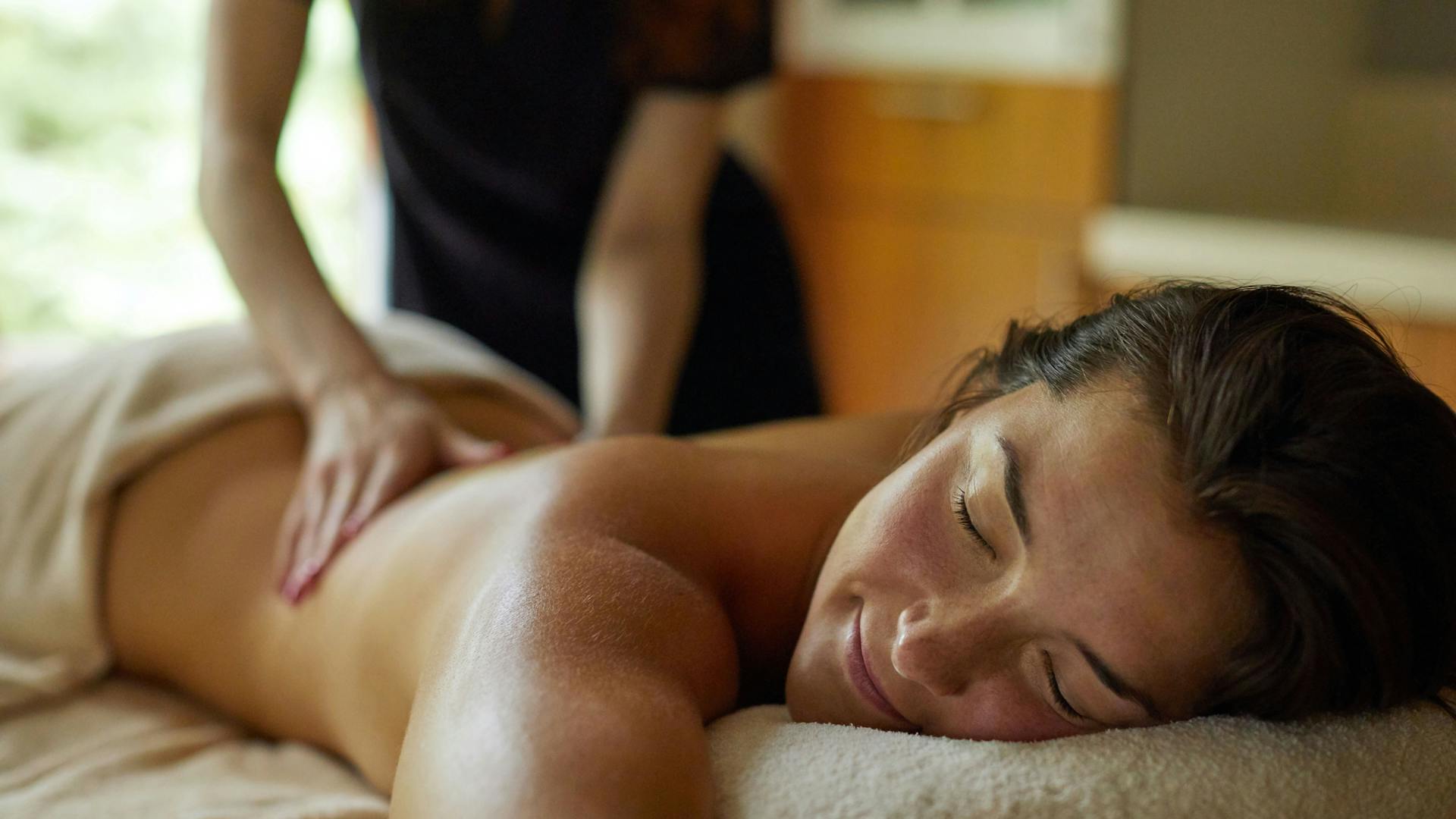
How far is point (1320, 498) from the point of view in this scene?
2.45 ft

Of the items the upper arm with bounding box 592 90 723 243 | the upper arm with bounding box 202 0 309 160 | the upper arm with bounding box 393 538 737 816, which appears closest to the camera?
the upper arm with bounding box 393 538 737 816

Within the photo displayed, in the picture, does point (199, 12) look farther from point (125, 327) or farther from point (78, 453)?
point (78, 453)

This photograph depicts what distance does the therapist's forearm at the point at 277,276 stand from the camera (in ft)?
4.37

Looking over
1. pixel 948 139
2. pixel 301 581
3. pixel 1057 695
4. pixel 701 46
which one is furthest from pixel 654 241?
pixel 948 139

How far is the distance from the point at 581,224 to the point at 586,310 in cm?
15

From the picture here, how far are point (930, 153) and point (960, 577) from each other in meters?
2.58


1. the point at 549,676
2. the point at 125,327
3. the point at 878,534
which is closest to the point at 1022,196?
the point at 125,327

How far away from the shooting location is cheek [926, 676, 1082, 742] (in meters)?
0.81

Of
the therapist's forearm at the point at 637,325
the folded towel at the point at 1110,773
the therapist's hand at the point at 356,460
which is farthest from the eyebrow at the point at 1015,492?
the therapist's forearm at the point at 637,325

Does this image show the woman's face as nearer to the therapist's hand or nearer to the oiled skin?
the oiled skin

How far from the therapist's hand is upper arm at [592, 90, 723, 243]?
1.80 feet

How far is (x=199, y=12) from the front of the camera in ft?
10.6

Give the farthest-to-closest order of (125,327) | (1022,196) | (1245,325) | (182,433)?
(125,327)
(1022,196)
(182,433)
(1245,325)

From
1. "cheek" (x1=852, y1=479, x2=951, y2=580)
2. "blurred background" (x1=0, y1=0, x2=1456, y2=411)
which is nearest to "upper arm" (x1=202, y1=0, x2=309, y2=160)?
"cheek" (x1=852, y1=479, x2=951, y2=580)
